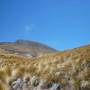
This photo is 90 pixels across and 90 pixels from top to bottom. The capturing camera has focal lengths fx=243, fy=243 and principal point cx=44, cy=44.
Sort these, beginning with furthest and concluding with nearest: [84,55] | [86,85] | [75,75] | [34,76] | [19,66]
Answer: [19,66], [84,55], [34,76], [75,75], [86,85]

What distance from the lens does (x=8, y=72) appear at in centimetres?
2231

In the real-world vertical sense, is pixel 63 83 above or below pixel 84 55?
below

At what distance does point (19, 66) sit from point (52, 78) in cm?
536

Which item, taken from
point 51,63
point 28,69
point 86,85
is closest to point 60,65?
point 51,63

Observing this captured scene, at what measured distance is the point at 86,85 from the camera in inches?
687

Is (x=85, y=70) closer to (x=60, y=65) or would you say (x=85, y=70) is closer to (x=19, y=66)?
(x=60, y=65)

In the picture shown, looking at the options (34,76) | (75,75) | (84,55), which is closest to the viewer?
(75,75)

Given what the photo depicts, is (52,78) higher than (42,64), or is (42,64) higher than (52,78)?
(42,64)

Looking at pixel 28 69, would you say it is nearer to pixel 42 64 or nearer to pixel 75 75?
pixel 42 64

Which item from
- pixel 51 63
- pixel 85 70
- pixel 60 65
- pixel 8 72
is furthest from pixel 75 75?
pixel 8 72

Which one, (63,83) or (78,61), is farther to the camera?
(78,61)

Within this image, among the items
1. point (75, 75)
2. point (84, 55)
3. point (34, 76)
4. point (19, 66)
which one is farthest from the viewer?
point (19, 66)

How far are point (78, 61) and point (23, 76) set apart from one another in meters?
4.91

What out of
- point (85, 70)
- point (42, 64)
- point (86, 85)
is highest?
point (42, 64)
